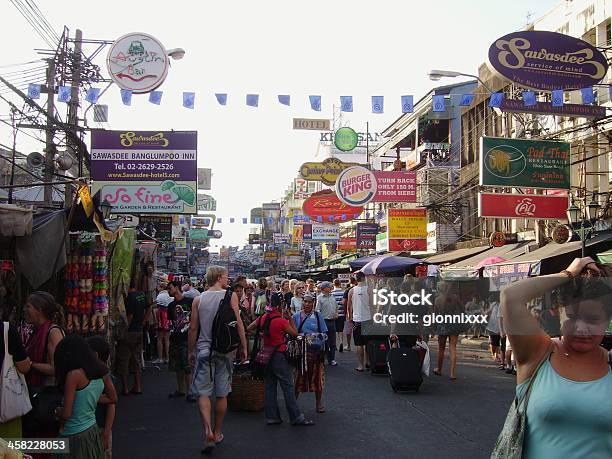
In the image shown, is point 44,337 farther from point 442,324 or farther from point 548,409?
point 442,324

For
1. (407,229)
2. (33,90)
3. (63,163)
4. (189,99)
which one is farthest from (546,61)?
(407,229)

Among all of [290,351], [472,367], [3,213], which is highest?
[3,213]

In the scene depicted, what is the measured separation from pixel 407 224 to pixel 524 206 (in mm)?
10088

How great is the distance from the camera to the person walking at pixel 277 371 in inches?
310

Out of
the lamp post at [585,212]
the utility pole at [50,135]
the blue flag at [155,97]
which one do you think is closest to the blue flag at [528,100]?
the lamp post at [585,212]

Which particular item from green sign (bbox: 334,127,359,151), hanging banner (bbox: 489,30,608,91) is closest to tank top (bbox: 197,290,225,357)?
hanging banner (bbox: 489,30,608,91)

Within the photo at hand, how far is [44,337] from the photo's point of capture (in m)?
4.89

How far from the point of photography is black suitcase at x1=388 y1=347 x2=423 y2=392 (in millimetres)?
10016

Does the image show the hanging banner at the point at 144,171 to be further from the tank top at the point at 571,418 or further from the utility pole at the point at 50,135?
the tank top at the point at 571,418

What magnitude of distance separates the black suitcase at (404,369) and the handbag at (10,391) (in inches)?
255

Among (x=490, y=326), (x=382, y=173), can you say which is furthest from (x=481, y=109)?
(x=490, y=326)

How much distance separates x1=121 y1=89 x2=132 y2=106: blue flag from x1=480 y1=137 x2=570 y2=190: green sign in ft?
27.2

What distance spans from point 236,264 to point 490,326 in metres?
105

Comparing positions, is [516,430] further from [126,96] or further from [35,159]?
[35,159]
